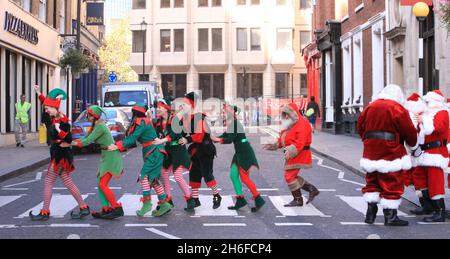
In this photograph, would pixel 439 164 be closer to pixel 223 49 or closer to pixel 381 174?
pixel 381 174

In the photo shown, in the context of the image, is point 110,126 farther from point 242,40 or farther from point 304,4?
point 304,4

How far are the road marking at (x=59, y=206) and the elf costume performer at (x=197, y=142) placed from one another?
6.53 ft

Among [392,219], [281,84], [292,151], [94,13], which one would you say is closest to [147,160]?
[292,151]

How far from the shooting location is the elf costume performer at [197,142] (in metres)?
9.48

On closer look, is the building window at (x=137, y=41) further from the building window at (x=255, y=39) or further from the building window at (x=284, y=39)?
the building window at (x=284, y=39)

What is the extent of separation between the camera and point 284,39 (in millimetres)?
54969

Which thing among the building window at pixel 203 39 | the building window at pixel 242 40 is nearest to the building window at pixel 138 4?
the building window at pixel 203 39

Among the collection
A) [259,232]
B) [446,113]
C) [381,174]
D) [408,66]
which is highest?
[408,66]

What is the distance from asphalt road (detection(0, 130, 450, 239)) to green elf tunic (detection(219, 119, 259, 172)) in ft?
2.40

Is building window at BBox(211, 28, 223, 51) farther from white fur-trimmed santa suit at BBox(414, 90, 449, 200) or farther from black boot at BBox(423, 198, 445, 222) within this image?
black boot at BBox(423, 198, 445, 222)

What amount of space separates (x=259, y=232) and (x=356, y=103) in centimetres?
1974

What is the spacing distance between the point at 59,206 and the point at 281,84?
4692 cm

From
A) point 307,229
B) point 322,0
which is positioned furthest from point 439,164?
point 322,0

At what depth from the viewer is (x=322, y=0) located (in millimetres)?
35500
